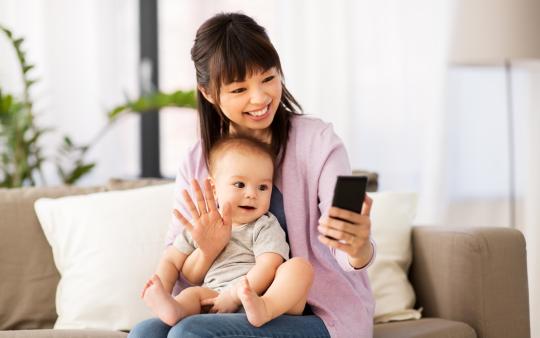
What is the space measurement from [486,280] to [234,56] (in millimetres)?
859

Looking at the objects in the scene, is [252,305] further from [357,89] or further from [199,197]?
[357,89]

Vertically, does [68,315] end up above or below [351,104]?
below

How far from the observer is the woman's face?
5.84 ft

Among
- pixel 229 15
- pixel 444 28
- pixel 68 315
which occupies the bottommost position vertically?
pixel 68 315

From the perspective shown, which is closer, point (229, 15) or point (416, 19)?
point (229, 15)

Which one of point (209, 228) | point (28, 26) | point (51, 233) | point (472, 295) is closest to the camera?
point (209, 228)

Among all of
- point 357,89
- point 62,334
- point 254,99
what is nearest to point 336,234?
point 254,99

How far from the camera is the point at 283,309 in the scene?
1622mm

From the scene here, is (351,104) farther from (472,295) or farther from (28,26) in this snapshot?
(472,295)

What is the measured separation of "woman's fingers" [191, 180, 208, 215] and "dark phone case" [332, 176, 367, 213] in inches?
12.7

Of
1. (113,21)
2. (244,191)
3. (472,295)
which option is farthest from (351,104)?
(244,191)

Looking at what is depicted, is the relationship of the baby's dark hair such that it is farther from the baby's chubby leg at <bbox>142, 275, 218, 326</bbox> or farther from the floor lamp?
the floor lamp

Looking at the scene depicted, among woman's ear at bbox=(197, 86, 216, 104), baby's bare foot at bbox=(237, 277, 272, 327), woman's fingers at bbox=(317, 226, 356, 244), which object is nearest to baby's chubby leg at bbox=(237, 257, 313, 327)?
baby's bare foot at bbox=(237, 277, 272, 327)

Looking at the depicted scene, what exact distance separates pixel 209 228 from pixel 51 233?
695mm
